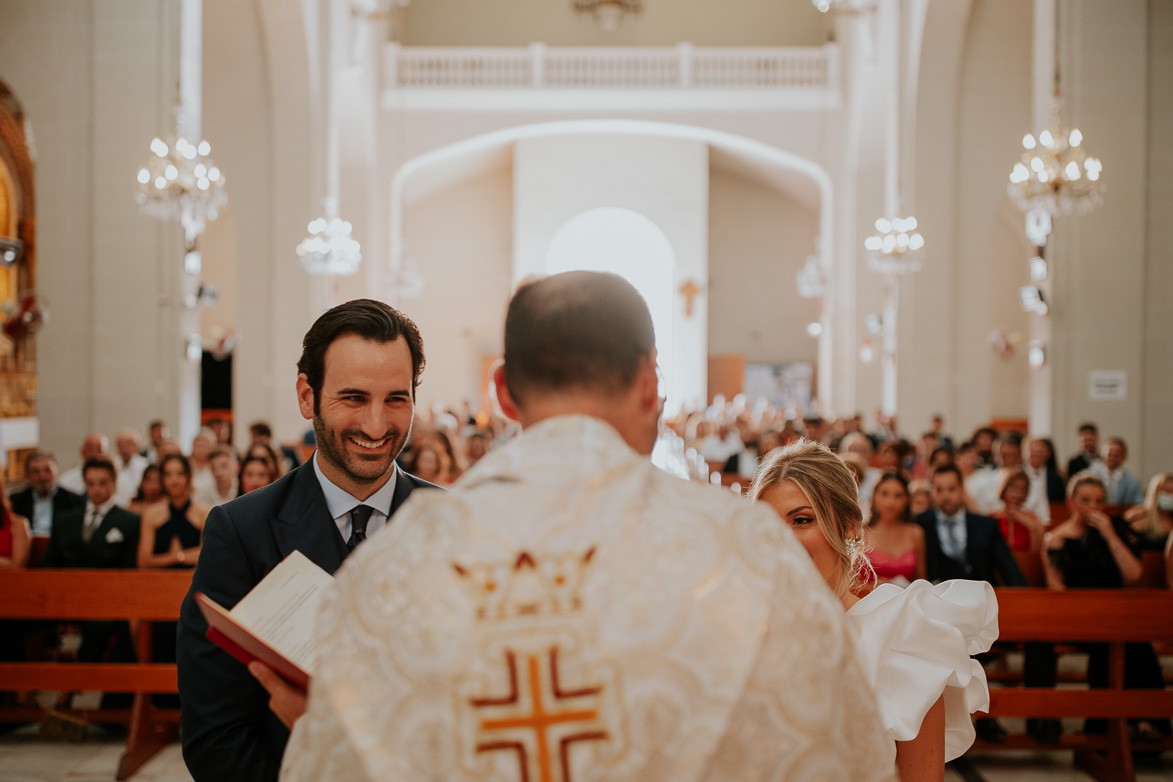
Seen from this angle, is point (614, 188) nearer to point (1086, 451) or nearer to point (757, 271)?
point (757, 271)

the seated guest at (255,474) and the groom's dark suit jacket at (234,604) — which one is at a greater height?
the groom's dark suit jacket at (234,604)

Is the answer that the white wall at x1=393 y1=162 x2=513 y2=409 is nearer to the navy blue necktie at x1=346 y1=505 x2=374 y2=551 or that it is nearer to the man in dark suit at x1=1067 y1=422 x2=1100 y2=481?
the man in dark suit at x1=1067 y1=422 x2=1100 y2=481

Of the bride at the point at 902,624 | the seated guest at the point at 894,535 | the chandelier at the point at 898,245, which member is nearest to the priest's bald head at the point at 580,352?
the bride at the point at 902,624

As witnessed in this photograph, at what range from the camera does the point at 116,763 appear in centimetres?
529

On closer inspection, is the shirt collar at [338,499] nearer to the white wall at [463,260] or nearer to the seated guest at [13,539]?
the seated guest at [13,539]

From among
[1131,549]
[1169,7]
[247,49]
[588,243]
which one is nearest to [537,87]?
[588,243]

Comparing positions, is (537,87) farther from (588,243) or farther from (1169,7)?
(1169,7)

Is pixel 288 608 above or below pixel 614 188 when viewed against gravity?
below

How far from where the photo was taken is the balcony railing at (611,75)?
22188 mm

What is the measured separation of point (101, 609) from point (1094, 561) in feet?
18.0

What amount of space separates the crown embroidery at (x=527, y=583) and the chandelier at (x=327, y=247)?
14.8m

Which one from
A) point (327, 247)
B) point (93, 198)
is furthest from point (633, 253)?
point (93, 198)

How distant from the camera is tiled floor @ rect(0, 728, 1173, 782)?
16.7ft

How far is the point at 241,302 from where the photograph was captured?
16516 mm
